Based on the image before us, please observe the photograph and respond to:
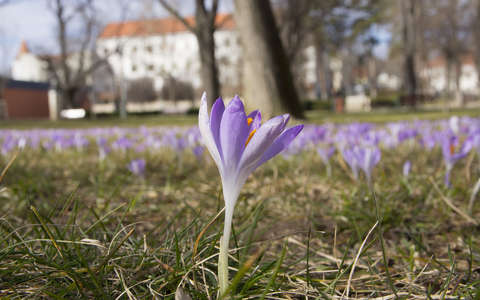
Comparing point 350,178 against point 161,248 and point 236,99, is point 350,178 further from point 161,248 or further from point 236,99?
point 236,99

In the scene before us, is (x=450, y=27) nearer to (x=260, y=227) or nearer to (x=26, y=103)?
(x=26, y=103)

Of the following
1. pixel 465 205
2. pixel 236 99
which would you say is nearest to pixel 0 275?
pixel 236 99

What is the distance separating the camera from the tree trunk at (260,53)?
23.3ft

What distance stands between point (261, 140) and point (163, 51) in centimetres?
3588

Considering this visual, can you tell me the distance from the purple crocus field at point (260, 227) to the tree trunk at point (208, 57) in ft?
26.1

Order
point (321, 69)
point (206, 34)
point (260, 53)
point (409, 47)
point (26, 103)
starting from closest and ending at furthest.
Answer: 1. point (260, 53)
2. point (206, 34)
3. point (409, 47)
4. point (26, 103)
5. point (321, 69)

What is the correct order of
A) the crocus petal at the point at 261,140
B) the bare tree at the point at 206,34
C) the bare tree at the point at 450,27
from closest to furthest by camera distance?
the crocus petal at the point at 261,140
the bare tree at the point at 206,34
the bare tree at the point at 450,27

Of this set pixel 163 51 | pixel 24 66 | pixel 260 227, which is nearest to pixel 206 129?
pixel 260 227

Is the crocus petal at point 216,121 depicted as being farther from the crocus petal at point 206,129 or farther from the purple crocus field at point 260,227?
the purple crocus field at point 260,227

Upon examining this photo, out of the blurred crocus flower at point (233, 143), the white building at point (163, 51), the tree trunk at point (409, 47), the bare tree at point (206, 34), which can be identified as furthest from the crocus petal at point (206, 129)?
the tree trunk at point (409, 47)

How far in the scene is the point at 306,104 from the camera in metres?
29.2

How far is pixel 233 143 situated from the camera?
24.5 inches

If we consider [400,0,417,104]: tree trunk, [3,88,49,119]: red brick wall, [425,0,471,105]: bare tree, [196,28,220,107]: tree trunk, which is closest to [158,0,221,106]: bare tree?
[196,28,220,107]: tree trunk

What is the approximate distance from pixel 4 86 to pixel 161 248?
33.6 metres
